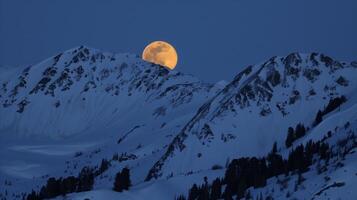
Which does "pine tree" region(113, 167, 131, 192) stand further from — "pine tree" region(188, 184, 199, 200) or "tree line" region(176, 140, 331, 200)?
"pine tree" region(188, 184, 199, 200)

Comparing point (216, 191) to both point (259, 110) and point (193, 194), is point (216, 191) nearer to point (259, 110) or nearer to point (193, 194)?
point (193, 194)

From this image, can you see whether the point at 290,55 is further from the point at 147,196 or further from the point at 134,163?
the point at 147,196

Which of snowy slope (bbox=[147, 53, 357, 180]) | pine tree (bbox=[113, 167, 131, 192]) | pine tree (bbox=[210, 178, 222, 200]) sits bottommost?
pine tree (bbox=[210, 178, 222, 200])

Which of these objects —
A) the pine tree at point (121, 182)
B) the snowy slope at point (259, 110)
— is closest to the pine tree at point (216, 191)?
the pine tree at point (121, 182)

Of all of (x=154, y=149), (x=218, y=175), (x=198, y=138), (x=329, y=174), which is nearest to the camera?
(x=329, y=174)

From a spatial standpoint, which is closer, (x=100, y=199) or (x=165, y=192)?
(x=100, y=199)

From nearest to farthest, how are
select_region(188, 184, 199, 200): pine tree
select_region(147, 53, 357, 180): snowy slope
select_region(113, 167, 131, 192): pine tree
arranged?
1. select_region(113, 167, 131, 192): pine tree
2. select_region(188, 184, 199, 200): pine tree
3. select_region(147, 53, 357, 180): snowy slope

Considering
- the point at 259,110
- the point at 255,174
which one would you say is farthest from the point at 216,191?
the point at 259,110

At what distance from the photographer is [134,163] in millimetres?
176375

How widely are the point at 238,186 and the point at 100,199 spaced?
46.6 ft

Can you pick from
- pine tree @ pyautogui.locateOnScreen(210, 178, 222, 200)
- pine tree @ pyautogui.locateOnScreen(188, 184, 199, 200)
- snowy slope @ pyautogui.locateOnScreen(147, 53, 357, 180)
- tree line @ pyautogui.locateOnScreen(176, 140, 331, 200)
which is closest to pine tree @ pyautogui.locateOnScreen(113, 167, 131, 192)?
tree line @ pyautogui.locateOnScreen(176, 140, 331, 200)

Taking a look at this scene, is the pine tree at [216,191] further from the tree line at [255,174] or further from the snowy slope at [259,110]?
the snowy slope at [259,110]

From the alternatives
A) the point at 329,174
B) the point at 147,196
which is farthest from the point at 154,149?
the point at 329,174

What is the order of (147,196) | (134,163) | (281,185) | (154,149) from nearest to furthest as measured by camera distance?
(281,185) → (147,196) → (134,163) → (154,149)
